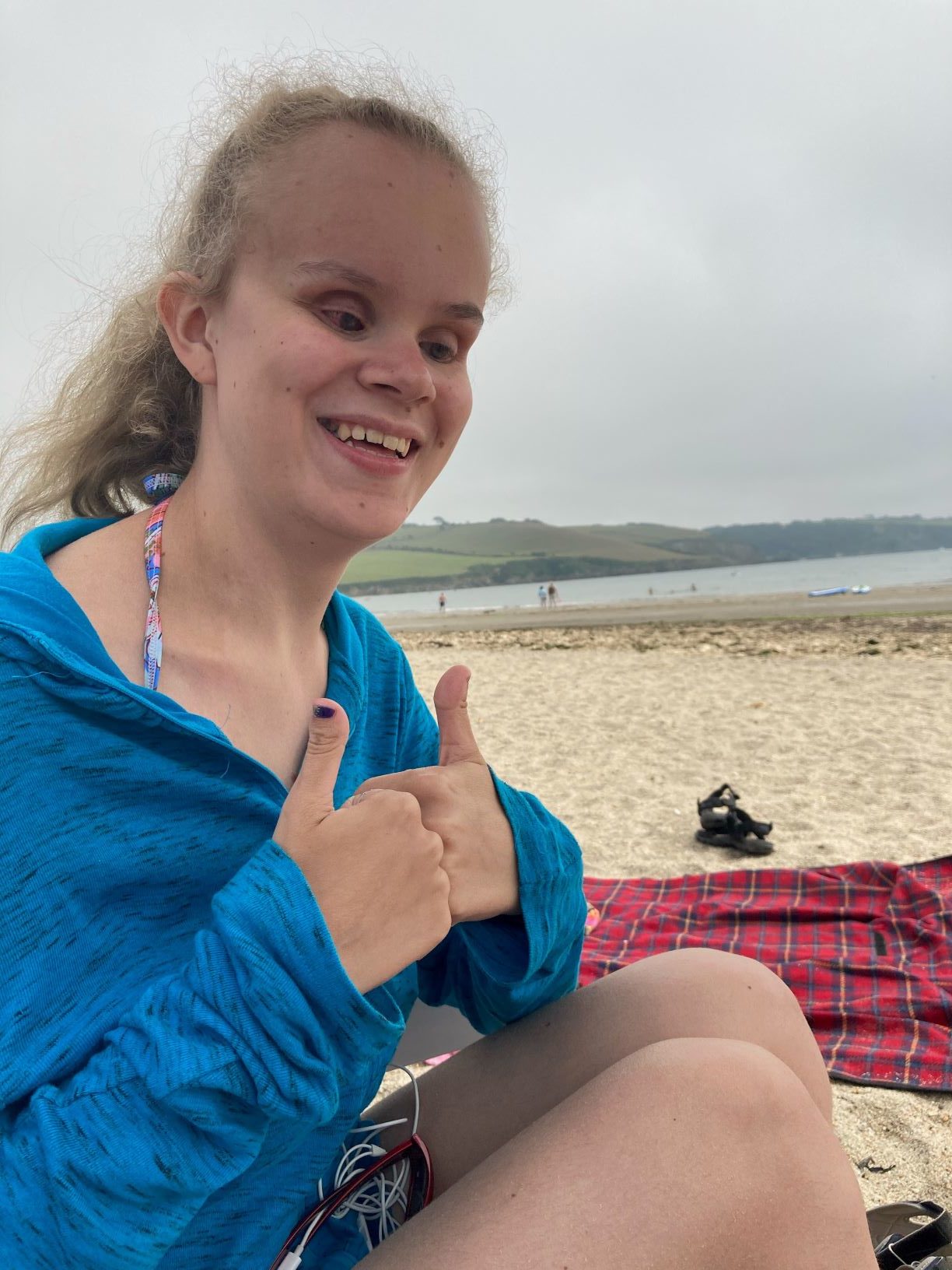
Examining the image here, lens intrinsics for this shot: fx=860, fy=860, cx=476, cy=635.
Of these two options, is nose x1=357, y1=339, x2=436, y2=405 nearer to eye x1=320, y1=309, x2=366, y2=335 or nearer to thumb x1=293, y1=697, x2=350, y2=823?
eye x1=320, y1=309, x2=366, y2=335

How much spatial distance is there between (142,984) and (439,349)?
957mm

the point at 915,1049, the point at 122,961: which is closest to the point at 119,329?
the point at 122,961

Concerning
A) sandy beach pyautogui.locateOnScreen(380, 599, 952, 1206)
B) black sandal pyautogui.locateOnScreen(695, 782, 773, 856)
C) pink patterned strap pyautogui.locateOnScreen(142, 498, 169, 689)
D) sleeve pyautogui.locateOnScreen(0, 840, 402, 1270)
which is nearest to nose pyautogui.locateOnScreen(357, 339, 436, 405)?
pink patterned strap pyautogui.locateOnScreen(142, 498, 169, 689)

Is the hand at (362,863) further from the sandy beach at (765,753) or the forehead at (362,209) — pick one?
the sandy beach at (765,753)

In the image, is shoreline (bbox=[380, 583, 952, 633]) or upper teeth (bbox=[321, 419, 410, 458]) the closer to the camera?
upper teeth (bbox=[321, 419, 410, 458])

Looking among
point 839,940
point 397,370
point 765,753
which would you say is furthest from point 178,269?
point 765,753

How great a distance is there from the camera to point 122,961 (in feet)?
3.21

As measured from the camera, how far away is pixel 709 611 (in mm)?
26844

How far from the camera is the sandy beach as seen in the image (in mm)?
2439

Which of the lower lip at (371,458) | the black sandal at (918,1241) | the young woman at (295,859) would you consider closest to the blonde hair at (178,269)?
the young woman at (295,859)

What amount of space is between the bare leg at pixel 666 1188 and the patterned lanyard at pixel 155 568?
0.76 meters

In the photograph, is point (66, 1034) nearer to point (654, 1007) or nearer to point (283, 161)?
point (654, 1007)

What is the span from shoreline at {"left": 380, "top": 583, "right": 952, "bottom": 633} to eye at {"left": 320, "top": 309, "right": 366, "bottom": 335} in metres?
21.5

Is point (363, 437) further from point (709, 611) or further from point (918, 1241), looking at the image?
point (709, 611)
